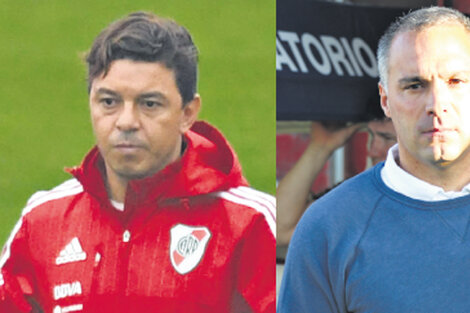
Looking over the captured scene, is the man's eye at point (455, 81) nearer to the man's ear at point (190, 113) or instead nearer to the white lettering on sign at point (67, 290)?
the man's ear at point (190, 113)

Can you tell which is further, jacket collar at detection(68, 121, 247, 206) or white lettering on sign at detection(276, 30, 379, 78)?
white lettering on sign at detection(276, 30, 379, 78)

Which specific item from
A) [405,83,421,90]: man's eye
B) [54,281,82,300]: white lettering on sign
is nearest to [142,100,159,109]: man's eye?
[54,281,82,300]: white lettering on sign

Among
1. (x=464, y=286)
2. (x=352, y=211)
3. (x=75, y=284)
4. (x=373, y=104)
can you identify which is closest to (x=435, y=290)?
(x=464, y=286)

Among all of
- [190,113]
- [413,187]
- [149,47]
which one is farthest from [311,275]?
[149,47]

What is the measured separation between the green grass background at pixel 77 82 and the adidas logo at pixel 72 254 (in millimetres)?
185

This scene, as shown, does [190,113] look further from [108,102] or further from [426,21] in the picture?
[426,21]

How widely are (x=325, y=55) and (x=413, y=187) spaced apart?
1.17 meters

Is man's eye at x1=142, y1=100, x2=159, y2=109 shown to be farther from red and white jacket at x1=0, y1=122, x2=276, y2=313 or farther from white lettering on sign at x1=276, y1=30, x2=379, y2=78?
white lettering on sign at x1=276, y1=30, x2=379, y2=78

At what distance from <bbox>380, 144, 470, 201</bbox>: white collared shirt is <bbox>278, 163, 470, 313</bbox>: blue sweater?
0.01 meters

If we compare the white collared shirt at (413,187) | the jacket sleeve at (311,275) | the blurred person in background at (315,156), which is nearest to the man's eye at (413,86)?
the white collared shirt at (413,187)

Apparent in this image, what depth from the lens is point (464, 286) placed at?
1.50 m

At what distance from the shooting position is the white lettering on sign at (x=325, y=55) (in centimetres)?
259

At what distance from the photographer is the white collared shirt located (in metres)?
1.59

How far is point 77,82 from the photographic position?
2342mm
